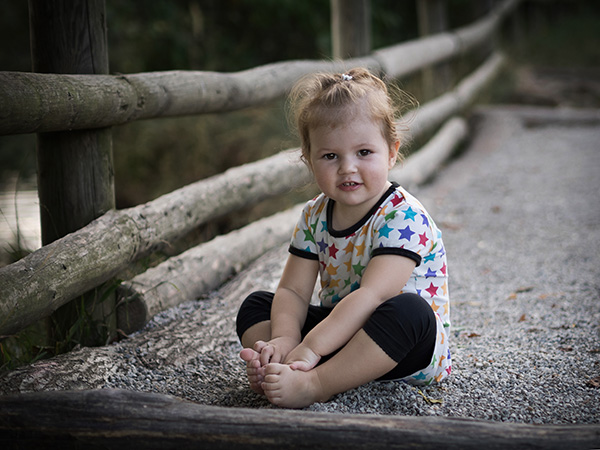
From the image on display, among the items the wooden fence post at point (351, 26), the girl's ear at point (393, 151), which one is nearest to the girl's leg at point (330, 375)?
the girl's ear at point (393, 151)

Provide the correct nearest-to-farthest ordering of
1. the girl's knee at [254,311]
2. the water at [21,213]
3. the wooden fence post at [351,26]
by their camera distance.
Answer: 1. the girl's knee at [254,311]
2. the water at [21,213]
3. the wooden fence post at [351,26]

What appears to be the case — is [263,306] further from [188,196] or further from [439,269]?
[188,196]

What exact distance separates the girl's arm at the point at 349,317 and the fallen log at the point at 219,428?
13.8 inches

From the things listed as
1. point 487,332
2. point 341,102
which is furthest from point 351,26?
point 341,102

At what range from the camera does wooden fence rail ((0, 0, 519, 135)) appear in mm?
1872

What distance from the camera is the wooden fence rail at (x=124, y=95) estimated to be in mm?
1872

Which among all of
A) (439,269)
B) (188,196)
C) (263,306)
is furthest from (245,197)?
(439,269)

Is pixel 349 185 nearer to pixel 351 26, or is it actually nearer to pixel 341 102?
pixel 341 102

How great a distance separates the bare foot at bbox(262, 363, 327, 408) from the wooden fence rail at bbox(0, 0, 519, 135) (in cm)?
101

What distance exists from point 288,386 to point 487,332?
112cm

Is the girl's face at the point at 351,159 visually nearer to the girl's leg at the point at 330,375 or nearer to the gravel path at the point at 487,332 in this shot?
the girl's leg at the point at 330,375

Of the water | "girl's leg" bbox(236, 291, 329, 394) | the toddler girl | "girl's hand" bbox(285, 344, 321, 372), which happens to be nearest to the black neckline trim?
the toddler girl

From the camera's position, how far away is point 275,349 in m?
1.90

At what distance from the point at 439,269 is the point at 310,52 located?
24.3 ft
